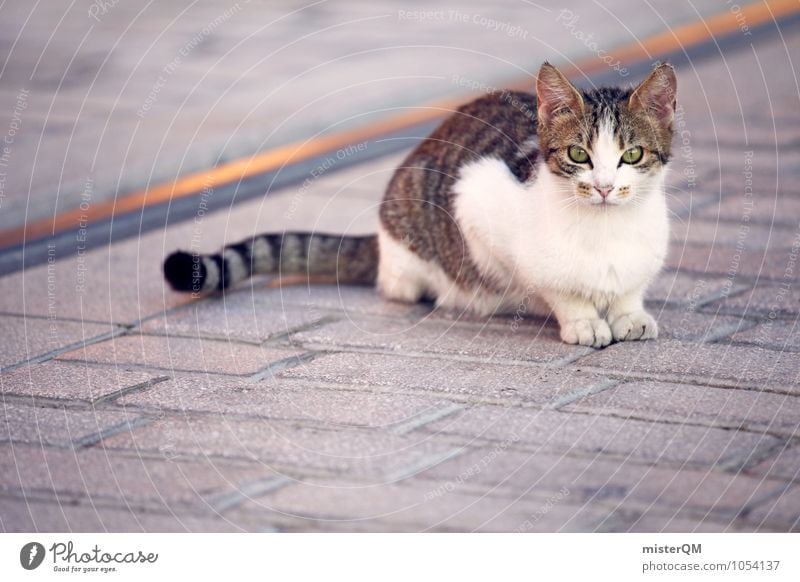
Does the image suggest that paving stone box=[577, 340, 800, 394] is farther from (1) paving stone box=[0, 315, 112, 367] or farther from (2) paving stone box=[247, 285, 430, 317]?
(1) paving stone box=[0, 315, 112, 367]

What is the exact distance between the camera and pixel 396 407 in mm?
2682

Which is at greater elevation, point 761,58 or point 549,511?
point 761,58

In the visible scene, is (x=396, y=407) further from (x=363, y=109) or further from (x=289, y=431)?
(x=363, y=109)

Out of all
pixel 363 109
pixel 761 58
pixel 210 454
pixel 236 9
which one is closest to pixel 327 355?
pixel 210 454

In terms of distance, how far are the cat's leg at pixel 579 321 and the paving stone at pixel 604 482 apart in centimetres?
73

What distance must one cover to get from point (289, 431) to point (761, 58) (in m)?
5.12

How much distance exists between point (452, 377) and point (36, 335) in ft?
4.02

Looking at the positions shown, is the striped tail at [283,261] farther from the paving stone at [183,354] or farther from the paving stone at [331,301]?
the paving stone at [183,354]

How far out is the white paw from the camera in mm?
3066

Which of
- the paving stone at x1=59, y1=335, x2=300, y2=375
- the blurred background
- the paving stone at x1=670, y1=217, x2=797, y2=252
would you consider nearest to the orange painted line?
A: the blurred background

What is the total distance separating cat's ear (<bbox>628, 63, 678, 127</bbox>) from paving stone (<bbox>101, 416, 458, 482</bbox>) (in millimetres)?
1069

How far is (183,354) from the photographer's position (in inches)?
123

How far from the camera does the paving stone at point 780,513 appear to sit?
2.11m

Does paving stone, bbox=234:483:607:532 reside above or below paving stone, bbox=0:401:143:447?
below
